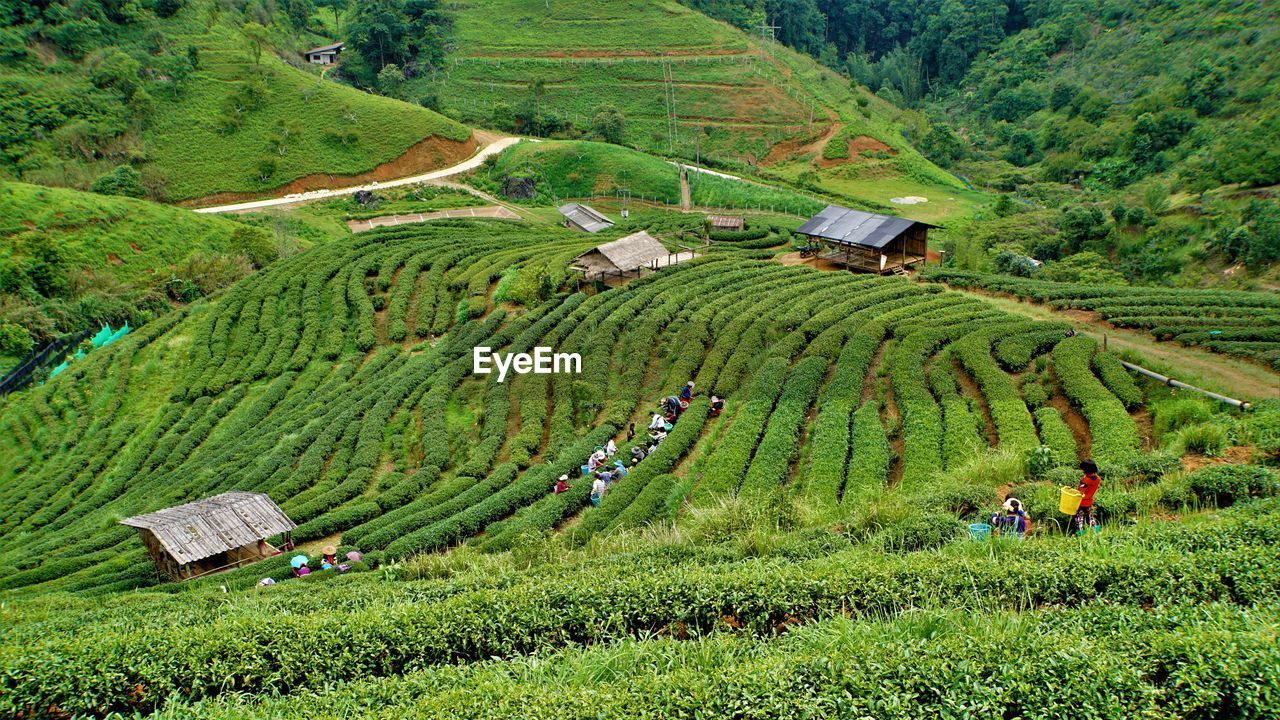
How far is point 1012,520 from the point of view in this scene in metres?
15.5

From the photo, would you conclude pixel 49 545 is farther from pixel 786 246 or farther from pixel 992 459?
pixel 786 246

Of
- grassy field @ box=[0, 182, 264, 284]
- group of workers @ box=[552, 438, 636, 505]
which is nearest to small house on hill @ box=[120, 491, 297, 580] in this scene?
group of workers @ box=[552, 438, 636, 505]

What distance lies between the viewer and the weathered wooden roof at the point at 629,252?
4009 cm

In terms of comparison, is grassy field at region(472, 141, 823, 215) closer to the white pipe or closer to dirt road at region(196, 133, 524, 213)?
dirt road at region(196, 133, 524, 213)

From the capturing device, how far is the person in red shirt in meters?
14.7

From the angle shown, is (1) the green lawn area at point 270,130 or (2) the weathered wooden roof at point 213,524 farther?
(1) the green lawn area at point 270,130

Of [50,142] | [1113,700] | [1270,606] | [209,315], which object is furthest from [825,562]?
[50,142]

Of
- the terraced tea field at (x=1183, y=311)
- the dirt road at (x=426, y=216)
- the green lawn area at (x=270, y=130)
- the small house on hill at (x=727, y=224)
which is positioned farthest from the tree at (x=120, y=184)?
the terraced tea field at (x=1183, y=311)

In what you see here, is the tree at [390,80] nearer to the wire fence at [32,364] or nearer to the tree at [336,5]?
the tree at [336,5]

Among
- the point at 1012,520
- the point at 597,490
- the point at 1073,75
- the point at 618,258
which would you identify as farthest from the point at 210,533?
the point at 1073,75

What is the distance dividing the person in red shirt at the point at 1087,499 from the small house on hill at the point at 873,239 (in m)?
24.7

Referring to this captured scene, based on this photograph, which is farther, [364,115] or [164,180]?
[364,115]

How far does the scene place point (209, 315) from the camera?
43.4 m

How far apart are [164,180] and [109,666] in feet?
216
